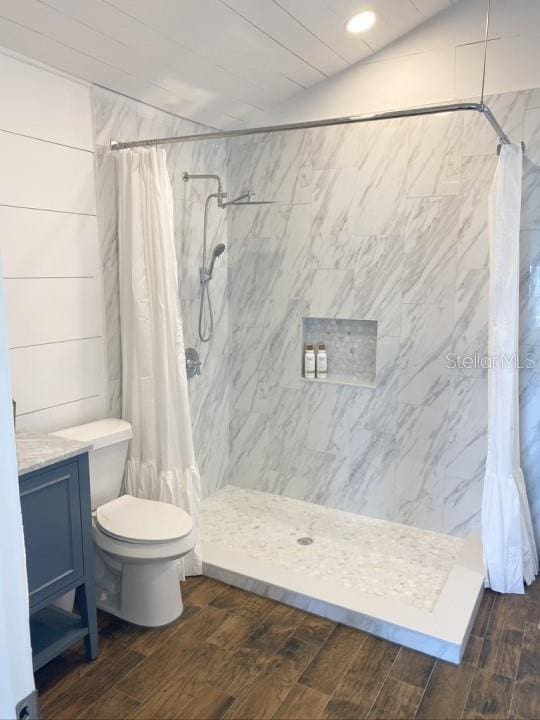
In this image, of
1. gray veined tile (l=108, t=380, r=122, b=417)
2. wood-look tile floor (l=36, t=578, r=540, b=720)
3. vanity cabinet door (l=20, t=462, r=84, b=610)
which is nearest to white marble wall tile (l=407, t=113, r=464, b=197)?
gray veined tile (l=108, t=380, r=122, b=417)

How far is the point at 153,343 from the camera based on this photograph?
2.68 metres

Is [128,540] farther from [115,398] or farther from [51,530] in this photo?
[115,398]

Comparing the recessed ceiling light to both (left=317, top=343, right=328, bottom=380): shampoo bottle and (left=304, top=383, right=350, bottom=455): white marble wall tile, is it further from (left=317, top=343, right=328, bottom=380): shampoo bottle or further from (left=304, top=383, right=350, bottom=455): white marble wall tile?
(left=304, top=383, right=350, bottom=455): white marble wall tile

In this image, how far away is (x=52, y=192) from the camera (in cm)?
242

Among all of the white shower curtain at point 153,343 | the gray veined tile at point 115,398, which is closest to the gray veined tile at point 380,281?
the white shower curtain at point 153,343

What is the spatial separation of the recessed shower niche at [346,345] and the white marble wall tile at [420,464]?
0.33 metres

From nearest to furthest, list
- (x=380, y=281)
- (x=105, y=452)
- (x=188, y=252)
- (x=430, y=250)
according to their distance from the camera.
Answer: (x=105, y=452), (x=430, y=250), (x=380, y=281), (x=188, y=252)

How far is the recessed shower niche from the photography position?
10.8 feet

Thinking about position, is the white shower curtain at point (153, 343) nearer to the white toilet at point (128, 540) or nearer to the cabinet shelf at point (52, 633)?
the white toilet at point (128, 540)

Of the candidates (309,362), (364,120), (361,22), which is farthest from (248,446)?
(361,22)

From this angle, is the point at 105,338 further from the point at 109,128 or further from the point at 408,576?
the point at 408,576

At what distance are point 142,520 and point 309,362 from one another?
4.81 feet

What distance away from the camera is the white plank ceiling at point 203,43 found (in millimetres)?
2078

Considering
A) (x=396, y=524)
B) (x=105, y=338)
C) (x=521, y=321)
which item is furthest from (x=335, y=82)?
(x=396, y=524)
